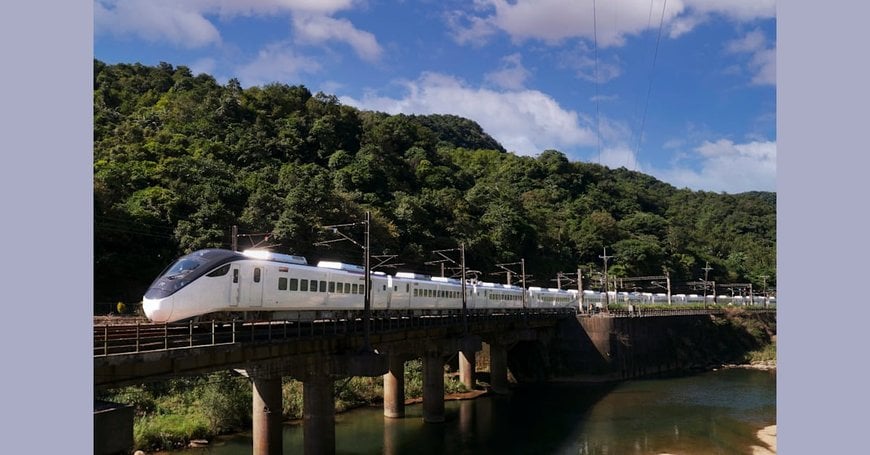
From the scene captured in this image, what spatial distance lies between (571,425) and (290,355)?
894 inches

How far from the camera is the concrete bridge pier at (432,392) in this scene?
40.3 meters

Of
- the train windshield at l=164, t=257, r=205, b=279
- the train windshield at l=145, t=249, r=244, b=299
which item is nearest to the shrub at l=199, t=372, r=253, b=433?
the train windshield at l=145, t=249, r=244, b=299

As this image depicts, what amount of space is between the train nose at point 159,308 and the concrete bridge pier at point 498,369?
35.7m

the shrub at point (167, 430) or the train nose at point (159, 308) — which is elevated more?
the train nose at point (159, 308)

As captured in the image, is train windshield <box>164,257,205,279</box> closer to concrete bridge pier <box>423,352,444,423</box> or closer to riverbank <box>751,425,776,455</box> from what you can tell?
concrete bridge pier <box>423,352,444,423</box>

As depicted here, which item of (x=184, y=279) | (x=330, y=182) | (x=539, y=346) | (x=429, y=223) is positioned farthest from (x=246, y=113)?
(x=184, y=279)

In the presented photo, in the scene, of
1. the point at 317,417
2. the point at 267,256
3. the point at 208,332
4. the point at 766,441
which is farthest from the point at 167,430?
the point at 766,441

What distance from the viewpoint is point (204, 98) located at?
89000 mm

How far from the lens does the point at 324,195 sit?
213 feet

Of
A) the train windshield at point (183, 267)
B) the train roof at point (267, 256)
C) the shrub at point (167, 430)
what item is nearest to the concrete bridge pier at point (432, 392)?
the shrub at point (167, 430)

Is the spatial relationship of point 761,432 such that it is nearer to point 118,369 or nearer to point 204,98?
point 118,369

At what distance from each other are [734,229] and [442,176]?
96498 mm

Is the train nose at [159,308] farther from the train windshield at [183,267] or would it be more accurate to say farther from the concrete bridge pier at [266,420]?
the concrete bridge pier at [266,420]

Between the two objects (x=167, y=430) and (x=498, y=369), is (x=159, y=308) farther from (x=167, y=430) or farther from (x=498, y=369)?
(x=498, y=369)
